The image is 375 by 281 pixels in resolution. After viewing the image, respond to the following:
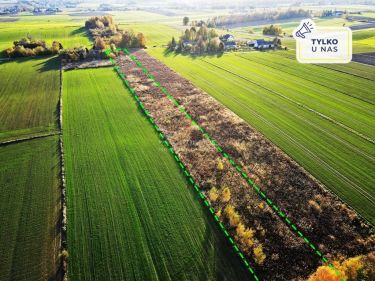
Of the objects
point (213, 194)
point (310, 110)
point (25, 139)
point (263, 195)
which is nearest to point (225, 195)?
point (213, 194)

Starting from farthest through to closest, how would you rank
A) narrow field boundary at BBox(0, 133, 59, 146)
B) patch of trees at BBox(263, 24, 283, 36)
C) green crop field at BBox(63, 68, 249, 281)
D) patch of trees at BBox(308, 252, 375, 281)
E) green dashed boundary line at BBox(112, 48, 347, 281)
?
patch of trees at BBox(263, 24, 283, 36), narrow field boundary at BBox(0, 133, 59, 146), green dashed boundary line at BBox(112, 48, 347, 281), green crop field at BBox(63, 68, 249, 281), patch of trees at BBox(308, 252, 375, 281)

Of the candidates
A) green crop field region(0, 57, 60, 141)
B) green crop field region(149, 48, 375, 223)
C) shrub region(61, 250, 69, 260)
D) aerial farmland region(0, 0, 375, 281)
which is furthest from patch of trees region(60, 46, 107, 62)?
shrub region(61, 250, 69, 260)

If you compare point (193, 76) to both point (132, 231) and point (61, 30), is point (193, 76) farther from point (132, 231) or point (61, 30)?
point (61, 30)

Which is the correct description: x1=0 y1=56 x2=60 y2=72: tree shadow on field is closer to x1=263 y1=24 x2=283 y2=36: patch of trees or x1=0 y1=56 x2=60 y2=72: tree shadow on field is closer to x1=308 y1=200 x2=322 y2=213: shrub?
x1=308 y1=200 x2=322 y2=213: shrub

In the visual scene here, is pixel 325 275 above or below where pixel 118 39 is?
below

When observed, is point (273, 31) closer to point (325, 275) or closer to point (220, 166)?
point (220, 166)

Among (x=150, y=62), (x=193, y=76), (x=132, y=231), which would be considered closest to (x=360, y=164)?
(x=132, y=231)
